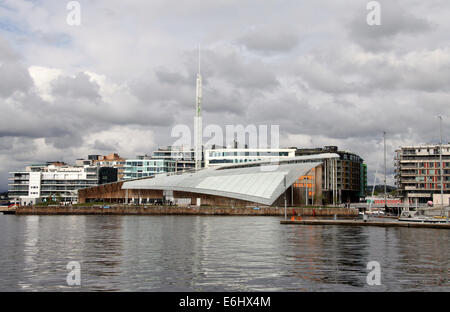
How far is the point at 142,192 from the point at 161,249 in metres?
102

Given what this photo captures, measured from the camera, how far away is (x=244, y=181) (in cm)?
12075

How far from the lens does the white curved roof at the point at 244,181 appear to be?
373ft

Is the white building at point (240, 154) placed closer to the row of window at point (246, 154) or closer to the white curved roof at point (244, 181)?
the row of window at point (246, 154)

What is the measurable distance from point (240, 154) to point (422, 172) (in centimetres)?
6415

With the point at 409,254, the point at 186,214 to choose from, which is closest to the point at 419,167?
the point at 186,214

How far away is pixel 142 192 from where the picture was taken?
142 metres

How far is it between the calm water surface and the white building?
12930 centimetres

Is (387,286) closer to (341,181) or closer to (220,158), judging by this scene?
(220,158)

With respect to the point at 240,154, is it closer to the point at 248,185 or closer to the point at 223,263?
the point at 248,185

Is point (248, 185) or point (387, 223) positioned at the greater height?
point (248, 185)

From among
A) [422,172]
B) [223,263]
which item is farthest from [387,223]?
[422,172]

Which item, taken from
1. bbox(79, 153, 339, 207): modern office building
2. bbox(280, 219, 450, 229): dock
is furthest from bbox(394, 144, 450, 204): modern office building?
bbox(280, 219, 450, 229): dock

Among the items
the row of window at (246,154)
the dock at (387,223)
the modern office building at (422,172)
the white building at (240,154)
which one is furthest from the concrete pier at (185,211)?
the row of window at (246,154)

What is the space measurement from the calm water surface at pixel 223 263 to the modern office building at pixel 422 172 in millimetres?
104413
